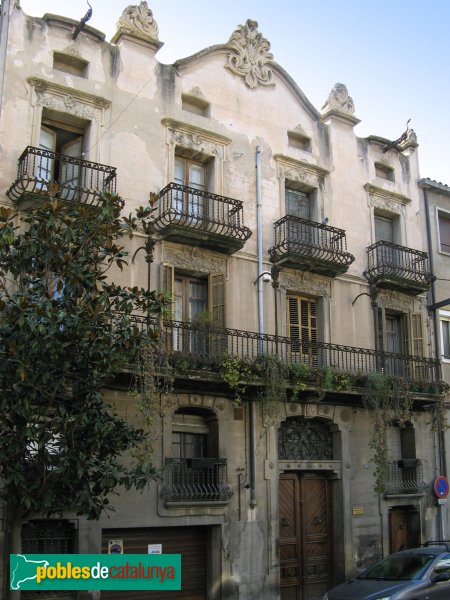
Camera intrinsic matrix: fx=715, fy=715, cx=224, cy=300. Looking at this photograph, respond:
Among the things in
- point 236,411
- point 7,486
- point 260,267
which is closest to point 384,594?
point 236,411

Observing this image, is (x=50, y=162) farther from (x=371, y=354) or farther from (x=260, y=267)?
(x=371, y=354)

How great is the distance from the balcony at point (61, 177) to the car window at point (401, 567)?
9507 millimetres

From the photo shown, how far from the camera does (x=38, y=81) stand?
16.3 meters

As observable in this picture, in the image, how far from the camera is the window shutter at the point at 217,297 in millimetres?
17734

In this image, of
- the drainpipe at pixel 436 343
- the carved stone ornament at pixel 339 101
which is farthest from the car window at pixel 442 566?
the carved stone ornament at pixel 339 101

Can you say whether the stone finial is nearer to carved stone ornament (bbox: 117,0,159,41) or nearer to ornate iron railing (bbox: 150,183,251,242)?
carved stone ornament (bbox: 117,0,159,41)

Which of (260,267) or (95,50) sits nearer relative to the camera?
(95,50)

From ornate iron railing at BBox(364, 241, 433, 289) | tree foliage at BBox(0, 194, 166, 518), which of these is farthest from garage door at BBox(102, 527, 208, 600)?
ornate iron railing at BBox(364, 241, 433, 289)

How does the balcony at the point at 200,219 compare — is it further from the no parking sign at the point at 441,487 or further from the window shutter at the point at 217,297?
the no parking sign at the point at 441,487

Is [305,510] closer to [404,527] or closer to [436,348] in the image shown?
[404,527]

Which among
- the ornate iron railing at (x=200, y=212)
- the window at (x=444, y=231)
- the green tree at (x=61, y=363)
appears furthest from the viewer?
the window at (x=444, y=231)

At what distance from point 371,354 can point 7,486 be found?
11.7 meters

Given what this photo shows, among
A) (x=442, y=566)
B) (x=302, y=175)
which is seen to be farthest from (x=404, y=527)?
(x=302, y=175)

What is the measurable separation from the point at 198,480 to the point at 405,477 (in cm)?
693
